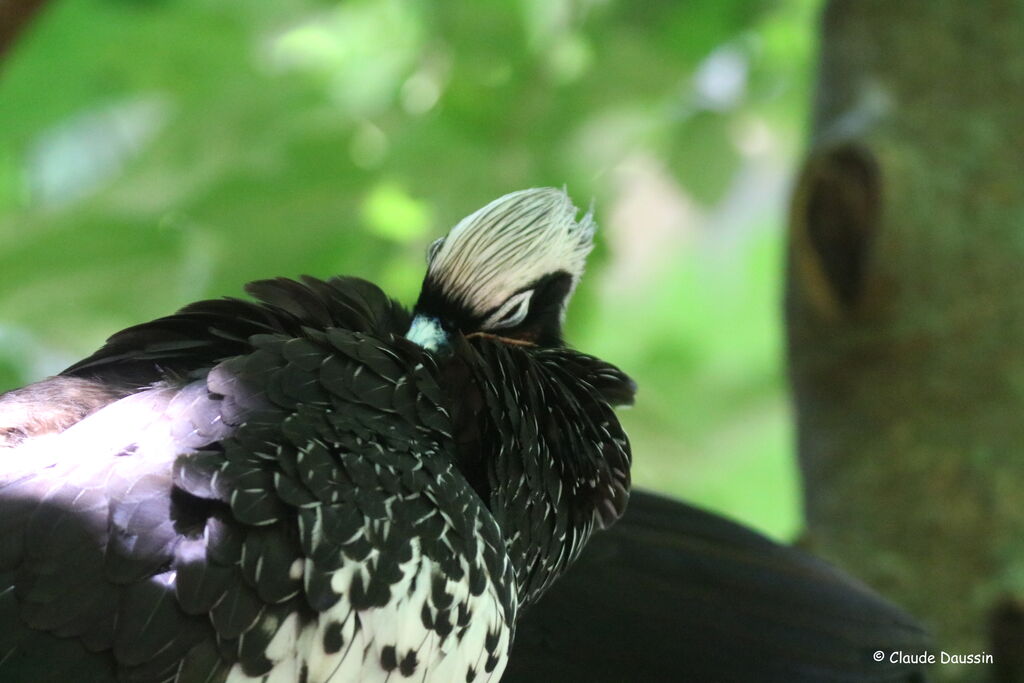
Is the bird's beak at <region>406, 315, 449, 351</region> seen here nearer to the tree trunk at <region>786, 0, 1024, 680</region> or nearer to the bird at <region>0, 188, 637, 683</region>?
the bird at <region>0, 188, 637, 683</region>

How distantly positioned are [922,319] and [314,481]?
1.35 meters

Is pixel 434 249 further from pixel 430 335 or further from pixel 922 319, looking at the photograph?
pixel 922 319

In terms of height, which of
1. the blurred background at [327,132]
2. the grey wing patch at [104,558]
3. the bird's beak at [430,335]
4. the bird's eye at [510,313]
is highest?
the blurred background at [327,132]

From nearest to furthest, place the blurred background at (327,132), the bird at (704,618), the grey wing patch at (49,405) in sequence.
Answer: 1. the grey wing patch at (49,405)
2. the bird at (704,618)
3. the blurred background at (327,132)

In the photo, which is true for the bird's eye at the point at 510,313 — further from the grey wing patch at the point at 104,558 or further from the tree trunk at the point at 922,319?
the tree trunk at the point at 922,319

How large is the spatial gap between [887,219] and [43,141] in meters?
1.67

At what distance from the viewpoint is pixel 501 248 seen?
1350mm

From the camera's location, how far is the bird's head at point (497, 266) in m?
1.33

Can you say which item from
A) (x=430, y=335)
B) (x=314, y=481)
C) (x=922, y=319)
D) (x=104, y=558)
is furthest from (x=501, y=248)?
(x=922, y=319)

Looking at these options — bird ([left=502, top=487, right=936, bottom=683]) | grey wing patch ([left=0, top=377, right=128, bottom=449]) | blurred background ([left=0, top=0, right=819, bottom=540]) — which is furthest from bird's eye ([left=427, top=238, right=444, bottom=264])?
blurred background ([left=0, top=0, right=819, bottom=540])

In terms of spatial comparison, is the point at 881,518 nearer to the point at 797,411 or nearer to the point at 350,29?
the point at 797,411

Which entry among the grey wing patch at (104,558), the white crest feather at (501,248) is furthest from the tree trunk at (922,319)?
the grey wing patch at (104,558)

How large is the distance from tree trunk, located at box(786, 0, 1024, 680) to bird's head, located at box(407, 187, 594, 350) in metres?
0.87

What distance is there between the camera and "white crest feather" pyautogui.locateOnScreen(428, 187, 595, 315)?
4.34 ft
